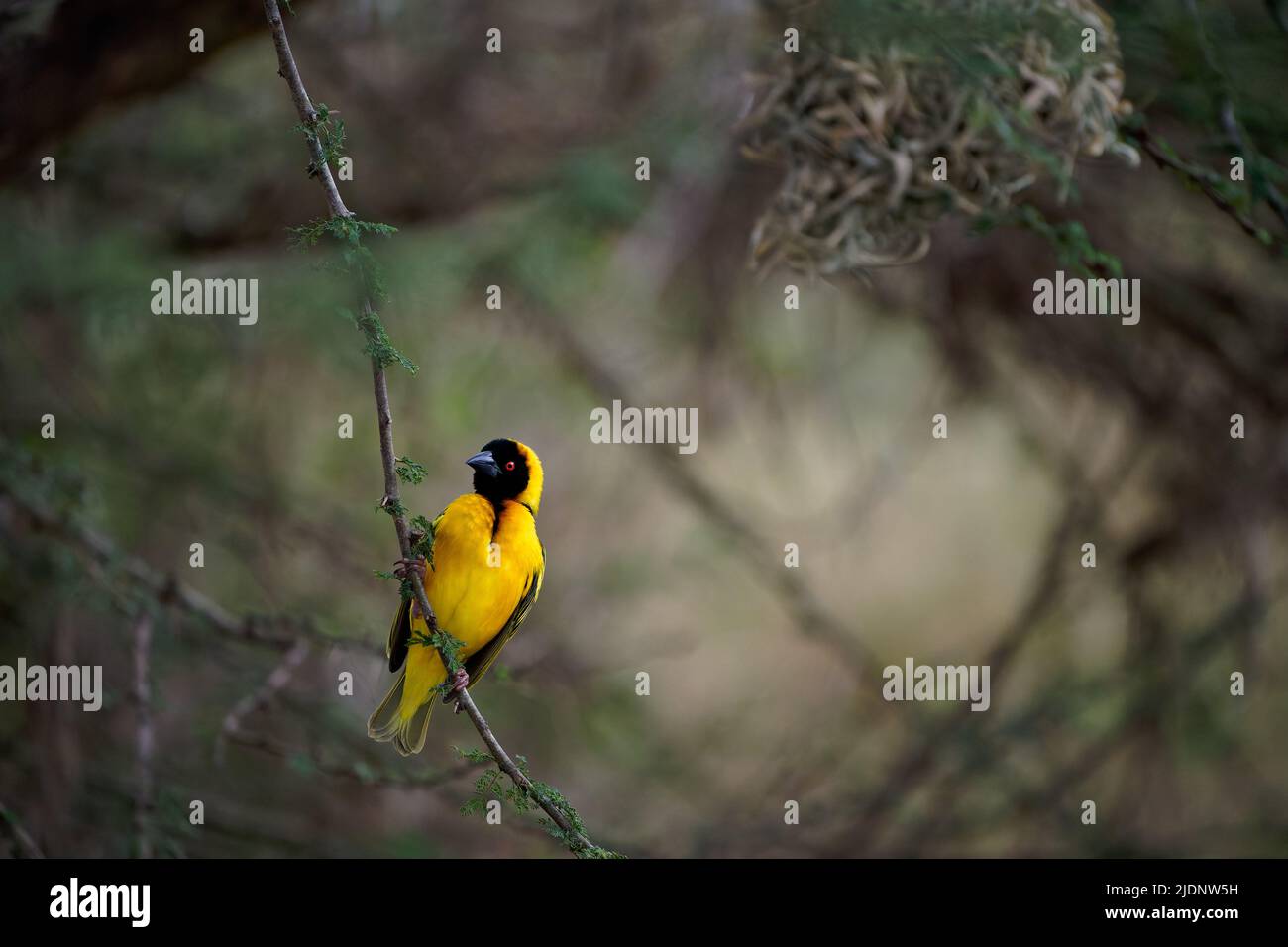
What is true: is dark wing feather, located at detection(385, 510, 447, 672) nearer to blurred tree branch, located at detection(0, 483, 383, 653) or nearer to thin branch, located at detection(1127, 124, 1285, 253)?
blurred tree branch, located at detection(0, 483, 383, 653)

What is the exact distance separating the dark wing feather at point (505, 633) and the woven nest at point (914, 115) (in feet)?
2.70

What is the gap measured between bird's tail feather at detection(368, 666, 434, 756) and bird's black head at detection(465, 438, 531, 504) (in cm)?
44

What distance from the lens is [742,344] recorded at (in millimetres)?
4391

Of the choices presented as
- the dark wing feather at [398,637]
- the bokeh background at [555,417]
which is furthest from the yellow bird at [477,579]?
the bokeh background at [555,417]

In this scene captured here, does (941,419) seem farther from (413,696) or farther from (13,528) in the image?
(13,528)

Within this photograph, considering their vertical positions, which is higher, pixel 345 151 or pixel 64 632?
pixel 345 151

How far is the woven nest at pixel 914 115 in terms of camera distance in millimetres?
2309

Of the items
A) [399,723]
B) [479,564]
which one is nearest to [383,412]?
[479,564]

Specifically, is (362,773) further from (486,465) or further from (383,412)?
(383,412)

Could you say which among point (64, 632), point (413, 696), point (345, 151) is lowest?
point (413, 696)

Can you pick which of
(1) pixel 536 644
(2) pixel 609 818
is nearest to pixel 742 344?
(1) pixel 536 644

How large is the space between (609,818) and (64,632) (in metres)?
2.30

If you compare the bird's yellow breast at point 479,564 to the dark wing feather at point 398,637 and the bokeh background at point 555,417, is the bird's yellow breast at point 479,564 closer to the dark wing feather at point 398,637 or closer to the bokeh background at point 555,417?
Answer: the dark wing feather at point 398,637
